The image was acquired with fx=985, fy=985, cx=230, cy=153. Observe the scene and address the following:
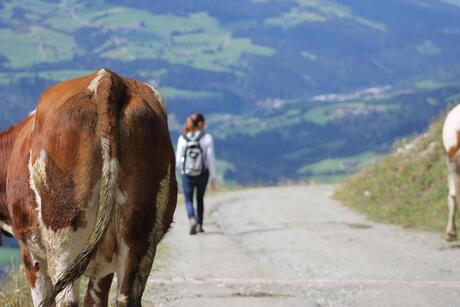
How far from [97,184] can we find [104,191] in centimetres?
10

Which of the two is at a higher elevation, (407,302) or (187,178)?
(407,302)

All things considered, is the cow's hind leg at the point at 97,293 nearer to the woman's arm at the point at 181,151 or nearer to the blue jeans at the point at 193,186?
the woman's arm at the point at 181,151

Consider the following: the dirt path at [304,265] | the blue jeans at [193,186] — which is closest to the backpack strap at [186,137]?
the blue jeans at [193,186]

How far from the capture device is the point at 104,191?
6070 millimetres

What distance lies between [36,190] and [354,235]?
11.7 m

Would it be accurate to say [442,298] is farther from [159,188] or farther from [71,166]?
[71,166]

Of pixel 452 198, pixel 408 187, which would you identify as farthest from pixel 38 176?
pixel 408 187

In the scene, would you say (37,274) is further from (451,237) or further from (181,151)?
(181,151)

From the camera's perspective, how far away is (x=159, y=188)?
647 centimetres

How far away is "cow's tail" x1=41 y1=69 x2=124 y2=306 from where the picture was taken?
6.02 m

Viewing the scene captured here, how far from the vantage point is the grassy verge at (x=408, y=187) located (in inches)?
779

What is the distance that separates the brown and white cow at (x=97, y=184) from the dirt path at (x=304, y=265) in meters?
3.69

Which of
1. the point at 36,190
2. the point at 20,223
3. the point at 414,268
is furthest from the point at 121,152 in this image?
the point at 414,268

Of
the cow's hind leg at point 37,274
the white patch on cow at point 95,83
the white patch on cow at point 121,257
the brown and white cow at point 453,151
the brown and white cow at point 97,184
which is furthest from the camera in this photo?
the brown and white cow at point 453,151
